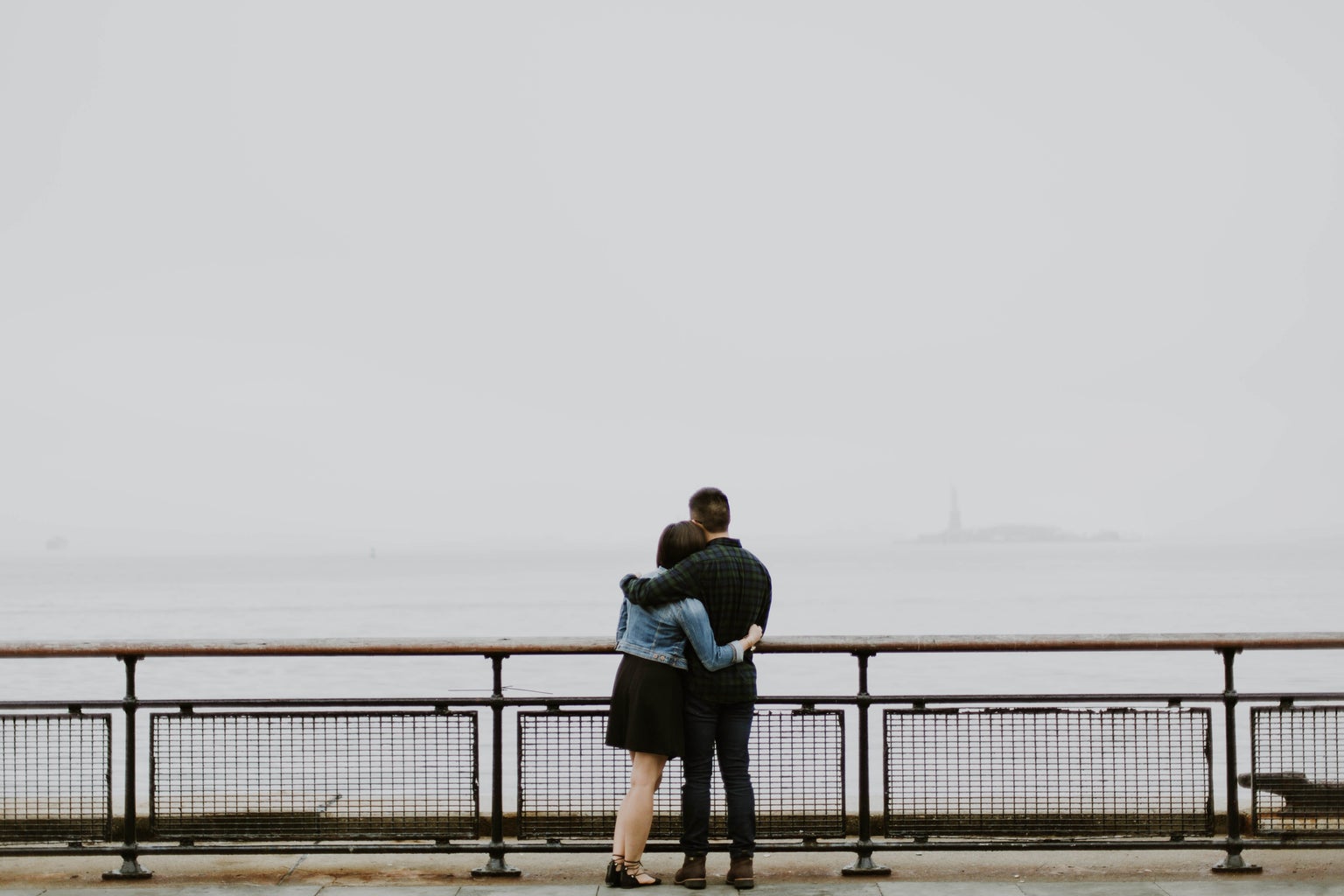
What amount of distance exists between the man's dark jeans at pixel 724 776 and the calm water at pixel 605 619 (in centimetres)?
159

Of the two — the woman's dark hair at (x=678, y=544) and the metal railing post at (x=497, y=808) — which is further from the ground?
the woman's dark hair at (x=678, y=544)

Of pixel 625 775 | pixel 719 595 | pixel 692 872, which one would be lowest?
pixel 692 872

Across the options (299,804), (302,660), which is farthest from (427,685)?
(299,804)

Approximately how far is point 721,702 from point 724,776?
1.13ft

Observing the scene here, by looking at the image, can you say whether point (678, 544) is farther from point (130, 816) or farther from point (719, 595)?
point (130, 816)

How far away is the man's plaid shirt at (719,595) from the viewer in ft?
16.5

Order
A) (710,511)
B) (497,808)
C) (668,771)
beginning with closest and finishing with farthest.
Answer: (710,511), (497,808), (668,771)

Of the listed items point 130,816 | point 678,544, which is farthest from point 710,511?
point 130,816

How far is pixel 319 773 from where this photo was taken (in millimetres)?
5562

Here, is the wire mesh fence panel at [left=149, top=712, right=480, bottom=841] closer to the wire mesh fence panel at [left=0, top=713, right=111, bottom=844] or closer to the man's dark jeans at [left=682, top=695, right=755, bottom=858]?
the wire mesh fence panel at [left=0, top=713, right=111, bottom=844]

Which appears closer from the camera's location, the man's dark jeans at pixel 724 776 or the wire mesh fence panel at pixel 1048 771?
the man's dark jeans at pixel 724 776

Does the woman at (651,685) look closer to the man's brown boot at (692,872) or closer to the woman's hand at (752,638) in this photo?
the woman's hand at (752,638)

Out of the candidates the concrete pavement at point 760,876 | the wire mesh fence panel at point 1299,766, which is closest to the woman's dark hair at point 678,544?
the concrete pavement at point 760,876

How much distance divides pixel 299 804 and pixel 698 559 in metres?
2.16
